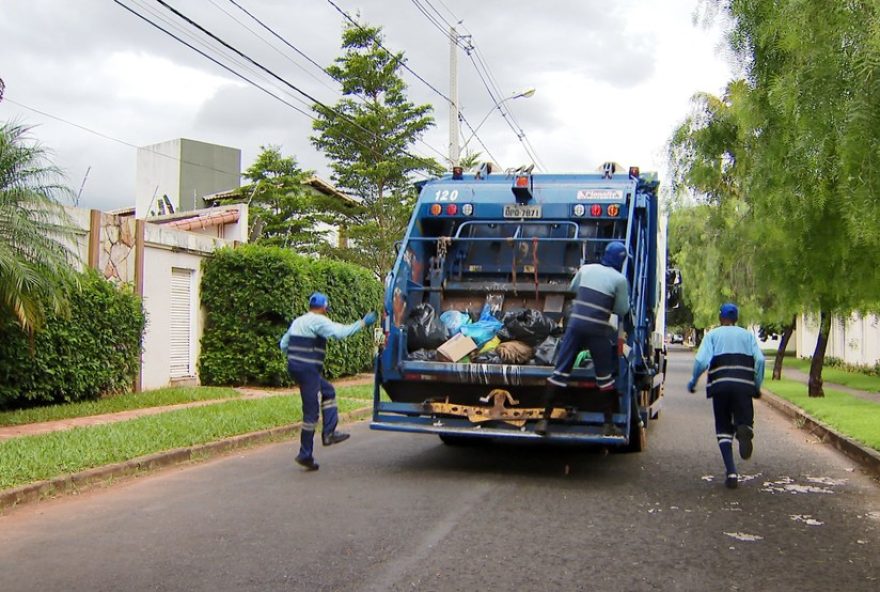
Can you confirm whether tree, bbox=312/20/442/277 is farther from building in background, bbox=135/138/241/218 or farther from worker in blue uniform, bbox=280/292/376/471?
worker in blue uniform, bbox=280/292/376/471

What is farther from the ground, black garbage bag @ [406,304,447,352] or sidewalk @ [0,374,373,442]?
black garbage bag @ [406,304,447,352]

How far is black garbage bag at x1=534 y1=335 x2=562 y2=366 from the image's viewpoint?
770cm

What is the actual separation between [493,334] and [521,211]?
4.69ft

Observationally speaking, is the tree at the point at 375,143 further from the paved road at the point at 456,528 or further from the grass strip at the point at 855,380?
the paved road at the point at 456,528

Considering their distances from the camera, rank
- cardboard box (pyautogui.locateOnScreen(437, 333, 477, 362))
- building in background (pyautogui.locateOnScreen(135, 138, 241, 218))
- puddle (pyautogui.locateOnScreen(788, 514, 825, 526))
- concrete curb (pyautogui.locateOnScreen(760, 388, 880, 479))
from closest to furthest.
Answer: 1. puddle (pyautogui.locateOnScreen(788, 514, 825, 526))
2. cardboard box (pyautogui.locateOnScreen(437, 333, 477, 362))
3. concrete curb (pyautogui.locateOnScreen(760, 388, 880, 479))
4. building in background (pyautogui.locateOnScreen(135, 138, 241, 218))

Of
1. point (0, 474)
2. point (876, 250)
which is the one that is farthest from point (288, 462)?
point (876, 250)

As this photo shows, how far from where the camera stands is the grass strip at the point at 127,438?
752 centimetres

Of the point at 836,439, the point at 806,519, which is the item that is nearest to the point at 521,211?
the point at 806,519

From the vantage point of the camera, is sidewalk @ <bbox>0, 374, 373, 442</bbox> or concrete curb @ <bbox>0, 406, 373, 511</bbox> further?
sidewalk @ <bbox>0, 374, 373, 442</bbox>

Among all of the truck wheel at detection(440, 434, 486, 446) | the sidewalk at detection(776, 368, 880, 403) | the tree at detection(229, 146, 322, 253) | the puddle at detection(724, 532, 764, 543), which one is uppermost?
the tree at detection(229, 146, 322, 253)

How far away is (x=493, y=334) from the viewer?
8.09m

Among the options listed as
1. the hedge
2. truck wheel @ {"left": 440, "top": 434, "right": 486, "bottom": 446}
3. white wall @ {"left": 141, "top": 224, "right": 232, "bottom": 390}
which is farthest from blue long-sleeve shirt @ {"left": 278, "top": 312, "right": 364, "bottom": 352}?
white wall @ {"left": 141, "top": 224, "right": 232, "bottom": 390}

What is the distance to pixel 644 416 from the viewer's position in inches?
355

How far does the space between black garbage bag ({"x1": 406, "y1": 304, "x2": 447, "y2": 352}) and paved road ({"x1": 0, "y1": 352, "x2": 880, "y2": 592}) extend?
1216mm
